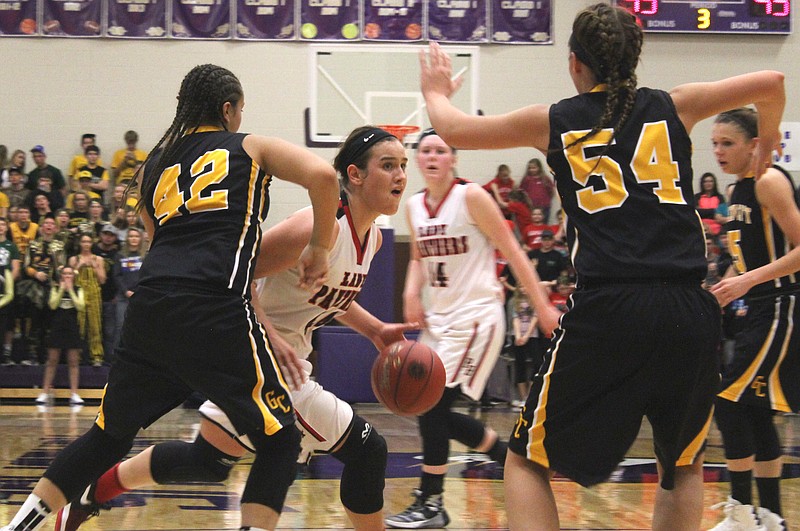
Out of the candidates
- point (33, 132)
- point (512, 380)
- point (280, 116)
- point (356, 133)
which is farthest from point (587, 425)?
point (33, 132)

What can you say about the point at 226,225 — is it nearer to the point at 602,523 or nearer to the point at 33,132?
the point at 602,523

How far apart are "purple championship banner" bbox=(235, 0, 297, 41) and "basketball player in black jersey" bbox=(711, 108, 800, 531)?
10.1 m

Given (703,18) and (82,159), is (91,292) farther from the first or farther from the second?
(703,18)

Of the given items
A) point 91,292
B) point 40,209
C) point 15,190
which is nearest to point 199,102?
point 91,292

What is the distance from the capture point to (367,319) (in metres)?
4.00

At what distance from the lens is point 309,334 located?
3838 mm

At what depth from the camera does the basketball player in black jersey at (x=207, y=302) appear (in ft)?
9.73

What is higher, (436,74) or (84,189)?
(84,189)

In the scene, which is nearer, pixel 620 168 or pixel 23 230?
pixel 620 168

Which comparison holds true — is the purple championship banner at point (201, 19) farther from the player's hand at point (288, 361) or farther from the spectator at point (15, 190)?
the player's hand at point (288, 361)

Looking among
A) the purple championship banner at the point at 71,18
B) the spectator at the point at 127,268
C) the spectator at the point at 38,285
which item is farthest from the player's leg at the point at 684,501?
the purple championship banner at the point at 71,18

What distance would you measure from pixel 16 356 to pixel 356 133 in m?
8.27

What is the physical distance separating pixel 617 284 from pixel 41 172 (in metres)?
11.6

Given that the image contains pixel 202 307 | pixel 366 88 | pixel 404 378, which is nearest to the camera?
pixel 202 307
